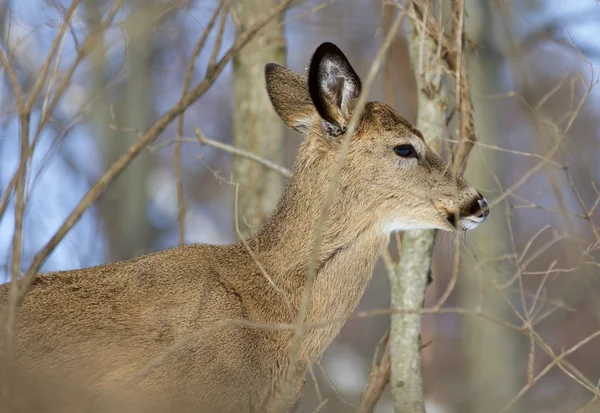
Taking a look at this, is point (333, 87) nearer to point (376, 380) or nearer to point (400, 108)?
point (376, 380)

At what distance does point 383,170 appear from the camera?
18.0 ft

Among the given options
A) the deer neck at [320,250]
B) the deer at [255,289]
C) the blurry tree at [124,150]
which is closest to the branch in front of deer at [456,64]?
the deer at [255,289]

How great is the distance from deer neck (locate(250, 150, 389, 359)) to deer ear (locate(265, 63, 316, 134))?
44 centimetres

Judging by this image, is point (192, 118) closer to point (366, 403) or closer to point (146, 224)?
point (146, 224)

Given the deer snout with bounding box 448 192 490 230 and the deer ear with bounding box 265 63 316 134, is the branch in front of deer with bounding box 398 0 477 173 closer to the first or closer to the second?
the deer snout with bounding box 448 192 490 230

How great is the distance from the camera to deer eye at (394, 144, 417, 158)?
5.52m

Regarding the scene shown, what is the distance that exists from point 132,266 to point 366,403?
1896 mm

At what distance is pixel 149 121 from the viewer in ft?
49.6

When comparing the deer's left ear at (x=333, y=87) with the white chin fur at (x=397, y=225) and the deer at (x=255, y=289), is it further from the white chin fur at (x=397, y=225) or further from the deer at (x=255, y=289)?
the white chin fur at (x=397, y=225)

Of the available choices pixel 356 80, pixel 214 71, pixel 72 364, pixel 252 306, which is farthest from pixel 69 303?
pixel 356 80

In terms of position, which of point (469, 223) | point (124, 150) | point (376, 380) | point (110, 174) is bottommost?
point (376, 380)

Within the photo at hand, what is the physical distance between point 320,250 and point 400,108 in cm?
1546

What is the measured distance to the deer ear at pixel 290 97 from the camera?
5.76 meters

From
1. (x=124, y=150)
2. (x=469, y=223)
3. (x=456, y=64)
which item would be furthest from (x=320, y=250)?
(x=124, y=150)
